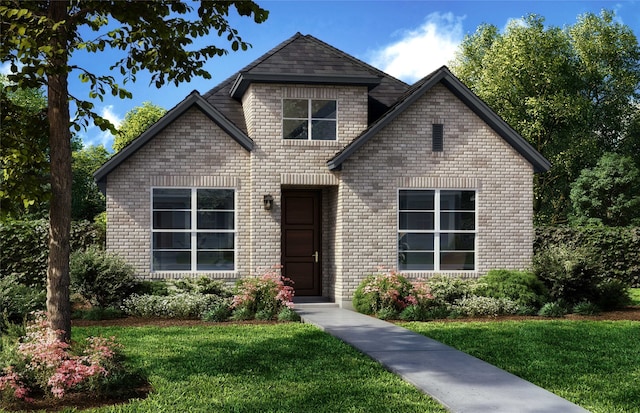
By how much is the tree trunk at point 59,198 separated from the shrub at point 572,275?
11541 mm

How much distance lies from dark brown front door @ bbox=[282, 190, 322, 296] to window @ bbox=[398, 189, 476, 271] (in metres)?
2.25

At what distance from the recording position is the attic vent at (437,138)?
16984 mm

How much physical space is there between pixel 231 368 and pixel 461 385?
304 cm

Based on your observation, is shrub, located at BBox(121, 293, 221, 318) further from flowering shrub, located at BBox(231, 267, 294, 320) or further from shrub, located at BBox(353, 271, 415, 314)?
shrub, located at BBox(353, 271, 415, 314)

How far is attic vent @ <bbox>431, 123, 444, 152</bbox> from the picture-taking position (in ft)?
55.7

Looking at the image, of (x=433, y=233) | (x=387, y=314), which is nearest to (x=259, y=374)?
(x=387, y=314)

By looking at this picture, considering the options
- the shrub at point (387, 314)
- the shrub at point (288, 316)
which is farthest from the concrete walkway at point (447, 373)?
the shrub at point (387, 314)

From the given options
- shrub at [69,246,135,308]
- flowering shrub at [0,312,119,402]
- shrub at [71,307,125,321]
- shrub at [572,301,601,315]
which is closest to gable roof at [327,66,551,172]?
shrub at [572,301,601,315]

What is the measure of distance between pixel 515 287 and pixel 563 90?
21.7 meters

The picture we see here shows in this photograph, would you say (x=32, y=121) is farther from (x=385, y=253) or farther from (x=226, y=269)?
(x=385, y=253)

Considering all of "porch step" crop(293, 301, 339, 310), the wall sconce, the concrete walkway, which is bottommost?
"porch step" crop(293, 301, 339, 310)

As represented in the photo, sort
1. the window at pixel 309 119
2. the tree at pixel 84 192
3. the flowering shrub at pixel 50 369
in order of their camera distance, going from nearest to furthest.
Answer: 1. the flowering shrub at pixel 50 369
2. the window at pixel 309 119
3. the tree at pixel 84 192

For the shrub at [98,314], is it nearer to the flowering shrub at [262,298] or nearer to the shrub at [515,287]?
the flowering shrub at [262,298]

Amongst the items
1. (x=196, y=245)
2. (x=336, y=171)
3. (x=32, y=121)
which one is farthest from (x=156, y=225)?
(x=32, y=121)
